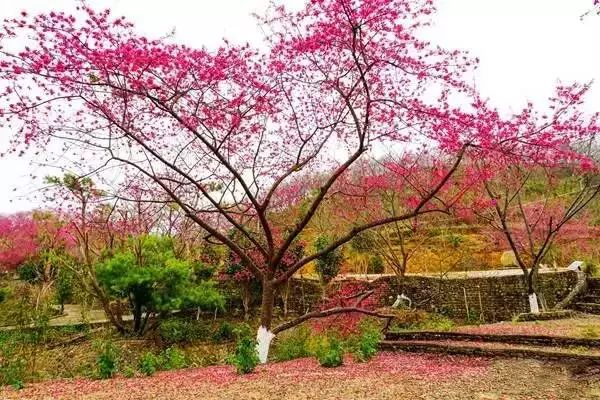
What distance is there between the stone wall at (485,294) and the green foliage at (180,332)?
21.0 feet

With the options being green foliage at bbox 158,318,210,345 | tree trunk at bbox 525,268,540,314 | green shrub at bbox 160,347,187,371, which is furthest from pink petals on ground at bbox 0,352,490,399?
green foliage at bbox 158,318,210,345

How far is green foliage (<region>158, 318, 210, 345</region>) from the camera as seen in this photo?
16.1 m

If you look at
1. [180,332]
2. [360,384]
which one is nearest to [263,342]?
[360,384]

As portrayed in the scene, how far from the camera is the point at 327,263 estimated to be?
18359 millimetres

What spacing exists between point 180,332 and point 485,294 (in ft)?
34.3

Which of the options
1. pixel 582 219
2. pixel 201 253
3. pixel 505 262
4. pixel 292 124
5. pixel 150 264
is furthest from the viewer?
pixel 505 262

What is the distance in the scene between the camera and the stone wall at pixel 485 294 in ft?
53.0

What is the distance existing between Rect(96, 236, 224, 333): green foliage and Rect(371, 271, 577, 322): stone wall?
659cm

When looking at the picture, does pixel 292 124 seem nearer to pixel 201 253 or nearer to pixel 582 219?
pixel 201 253

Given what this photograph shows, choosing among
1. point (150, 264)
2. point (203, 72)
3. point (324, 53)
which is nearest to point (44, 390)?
point (203, 72)

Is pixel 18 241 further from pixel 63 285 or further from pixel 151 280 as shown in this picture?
pixel 151 280

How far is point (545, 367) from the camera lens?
23.9 feet

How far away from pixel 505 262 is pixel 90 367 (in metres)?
19.0

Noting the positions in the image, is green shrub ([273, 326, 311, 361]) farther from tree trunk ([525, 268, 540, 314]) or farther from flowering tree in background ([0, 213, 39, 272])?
flowering tree in background ([0, 213, 39, 272])
